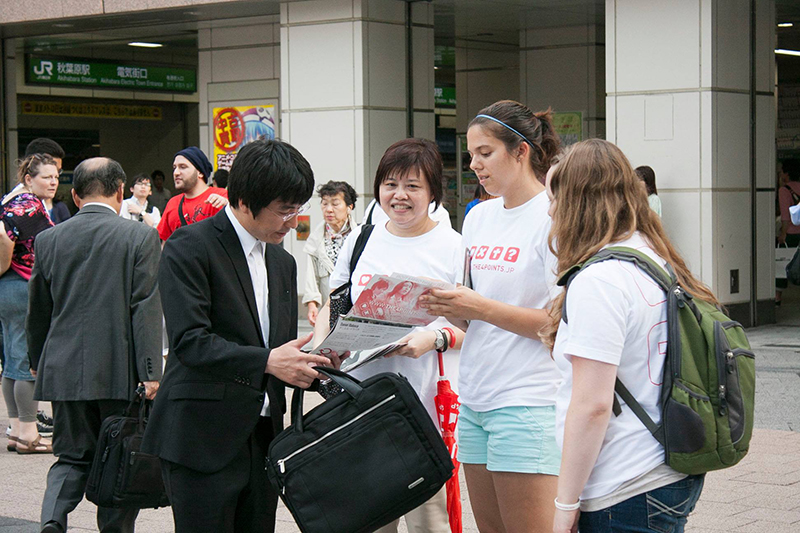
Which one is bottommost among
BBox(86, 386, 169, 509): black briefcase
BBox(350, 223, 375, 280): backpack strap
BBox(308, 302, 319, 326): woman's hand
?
BBox(86, 386, 169, 509): black briefcase

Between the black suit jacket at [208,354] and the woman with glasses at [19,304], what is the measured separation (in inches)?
178

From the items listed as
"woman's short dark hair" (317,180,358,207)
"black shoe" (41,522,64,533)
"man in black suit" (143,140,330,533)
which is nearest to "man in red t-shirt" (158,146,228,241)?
"woman's short dark hair" (317,180,358,207)

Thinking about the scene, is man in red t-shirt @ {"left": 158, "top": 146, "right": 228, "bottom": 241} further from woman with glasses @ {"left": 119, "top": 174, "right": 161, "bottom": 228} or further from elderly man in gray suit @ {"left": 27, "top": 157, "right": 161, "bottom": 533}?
woman with glasses @ {"left": 119, "top": 174, "right": 161, "bottom": 228}

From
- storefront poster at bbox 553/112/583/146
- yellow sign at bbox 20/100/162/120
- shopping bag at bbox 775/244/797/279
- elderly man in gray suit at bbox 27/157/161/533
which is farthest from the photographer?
yellow sign at bbox 20/100/162/120

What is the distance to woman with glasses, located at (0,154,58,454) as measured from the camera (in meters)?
7.44

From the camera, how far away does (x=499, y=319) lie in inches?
138

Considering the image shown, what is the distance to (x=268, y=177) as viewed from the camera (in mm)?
3240

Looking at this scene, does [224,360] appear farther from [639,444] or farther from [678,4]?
[678,4]

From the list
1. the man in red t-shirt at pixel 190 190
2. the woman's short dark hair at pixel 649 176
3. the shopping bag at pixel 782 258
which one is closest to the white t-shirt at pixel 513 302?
the man in red t-shirt at pixel 190 190

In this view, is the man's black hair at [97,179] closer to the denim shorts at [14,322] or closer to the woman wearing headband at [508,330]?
the denim shorts at [14,322]

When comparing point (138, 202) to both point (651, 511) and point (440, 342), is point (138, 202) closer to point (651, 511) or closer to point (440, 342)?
point (440, 342)

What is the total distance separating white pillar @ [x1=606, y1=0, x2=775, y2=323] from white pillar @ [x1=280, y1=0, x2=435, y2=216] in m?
3.18

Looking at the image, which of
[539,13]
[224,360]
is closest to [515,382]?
[224,360]

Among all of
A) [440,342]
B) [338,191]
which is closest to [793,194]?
[338,191]
